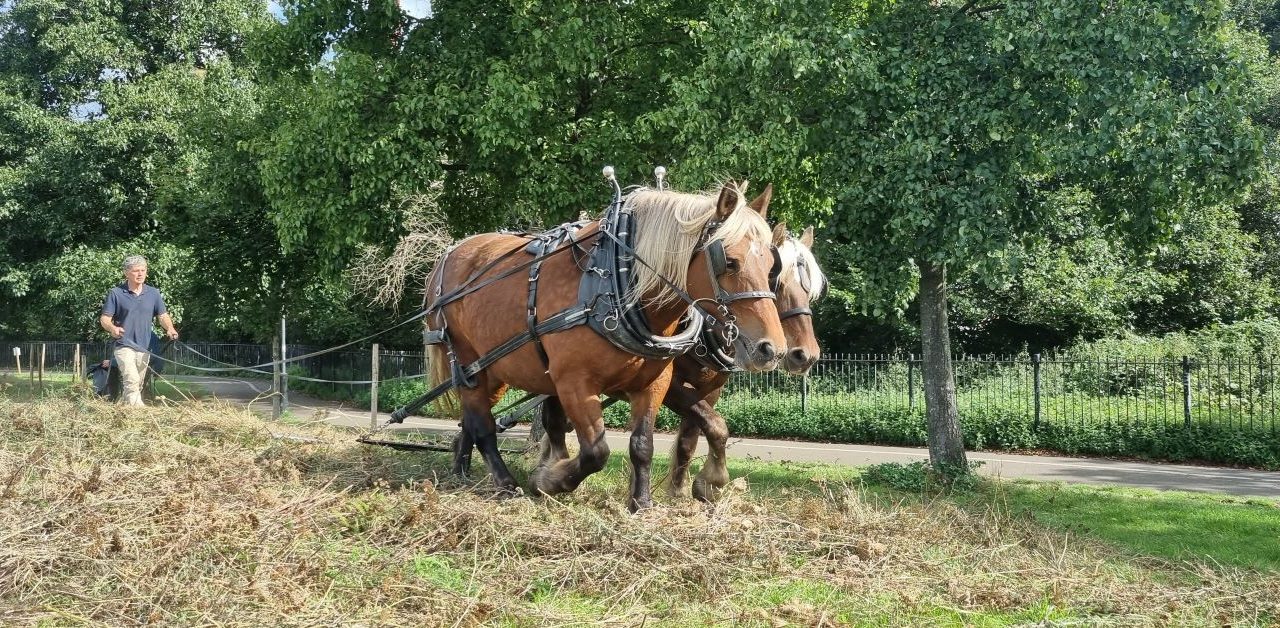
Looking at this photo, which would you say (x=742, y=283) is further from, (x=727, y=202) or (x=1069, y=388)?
(x=1069, y=388)

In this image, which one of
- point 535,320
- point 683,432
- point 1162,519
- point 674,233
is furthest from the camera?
point 1162,519

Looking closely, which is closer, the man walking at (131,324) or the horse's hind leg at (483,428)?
the horse's hind leg at (483,428)

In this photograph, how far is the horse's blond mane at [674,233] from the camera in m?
5.04

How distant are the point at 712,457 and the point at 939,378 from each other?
386 centimetres

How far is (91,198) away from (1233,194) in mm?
22487

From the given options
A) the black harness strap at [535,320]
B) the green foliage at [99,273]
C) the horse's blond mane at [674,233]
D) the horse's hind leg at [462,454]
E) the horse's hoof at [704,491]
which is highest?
the green foliage at [99,273]

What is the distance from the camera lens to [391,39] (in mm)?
10906

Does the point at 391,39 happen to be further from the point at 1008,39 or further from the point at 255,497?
the point at 255,497

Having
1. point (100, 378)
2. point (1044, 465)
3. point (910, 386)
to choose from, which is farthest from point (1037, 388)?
point (100, 378)

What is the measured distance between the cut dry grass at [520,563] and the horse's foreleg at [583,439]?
188mm

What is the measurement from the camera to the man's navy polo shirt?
31.2 ft

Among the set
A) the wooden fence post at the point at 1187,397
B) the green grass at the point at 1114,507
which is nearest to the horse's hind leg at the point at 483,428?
the green grass at the point at 1114,507

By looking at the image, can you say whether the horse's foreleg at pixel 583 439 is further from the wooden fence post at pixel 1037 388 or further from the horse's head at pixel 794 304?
the wooden fence post at pixel 1037 388

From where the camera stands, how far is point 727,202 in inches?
198
